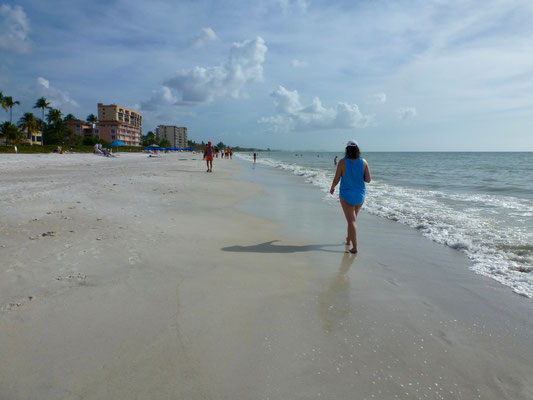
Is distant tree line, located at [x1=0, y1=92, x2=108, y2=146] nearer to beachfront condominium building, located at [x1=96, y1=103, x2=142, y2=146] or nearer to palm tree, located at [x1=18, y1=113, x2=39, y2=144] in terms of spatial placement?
→ palm tree, located at [x1=18, y1=113, x2=39, y2=144]

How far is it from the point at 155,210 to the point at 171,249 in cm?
277

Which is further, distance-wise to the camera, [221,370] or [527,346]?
[527,346]

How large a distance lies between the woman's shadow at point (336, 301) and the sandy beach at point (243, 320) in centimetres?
2

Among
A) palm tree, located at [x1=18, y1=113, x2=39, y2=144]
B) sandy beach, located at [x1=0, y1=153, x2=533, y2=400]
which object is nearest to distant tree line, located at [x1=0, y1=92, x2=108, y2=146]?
palm tree, located at [x1=18, y1=113, x2=39, y2=144]

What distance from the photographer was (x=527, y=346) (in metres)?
2.38

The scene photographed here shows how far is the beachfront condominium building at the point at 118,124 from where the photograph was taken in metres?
113

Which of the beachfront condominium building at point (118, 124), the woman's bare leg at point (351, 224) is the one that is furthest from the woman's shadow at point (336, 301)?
the beachfront condominium building at point (118, 124)

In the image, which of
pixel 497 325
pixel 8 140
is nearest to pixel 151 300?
pixel 497 325

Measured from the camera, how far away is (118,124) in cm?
11356

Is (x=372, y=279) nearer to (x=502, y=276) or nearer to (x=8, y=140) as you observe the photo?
(x=502, y=276)

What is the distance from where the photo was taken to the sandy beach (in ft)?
6.17

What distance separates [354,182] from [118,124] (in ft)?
417

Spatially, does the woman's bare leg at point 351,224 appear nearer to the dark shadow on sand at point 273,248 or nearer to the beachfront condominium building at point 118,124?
the dark shadow on sand at point 273,248

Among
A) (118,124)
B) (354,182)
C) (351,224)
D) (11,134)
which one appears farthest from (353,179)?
(118,124)
